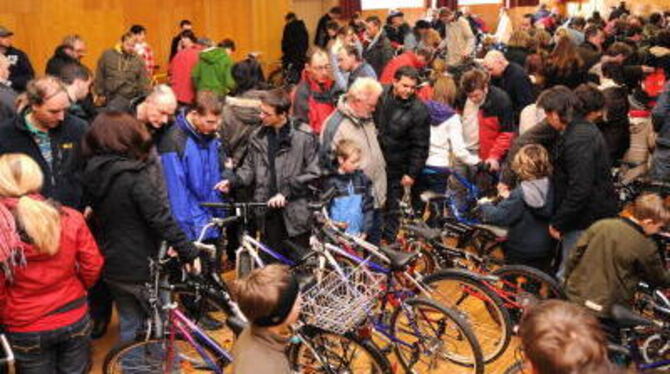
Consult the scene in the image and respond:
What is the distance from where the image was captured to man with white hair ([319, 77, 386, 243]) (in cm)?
409

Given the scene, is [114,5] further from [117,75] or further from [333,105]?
[333,105]

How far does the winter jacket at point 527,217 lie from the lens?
12.4 feet

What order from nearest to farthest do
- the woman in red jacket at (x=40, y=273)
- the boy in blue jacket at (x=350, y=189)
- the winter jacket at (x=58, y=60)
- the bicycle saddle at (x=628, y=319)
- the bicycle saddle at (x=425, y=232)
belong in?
the woman in red jacket at (x=40, y=273) → the bicycle saddle at (x=628, y=319) → the bicycle saddle at (x=425, y=232) → the boy in blue jacket at (x=350, y=189) → the winter jacket at (x=58, y=60)

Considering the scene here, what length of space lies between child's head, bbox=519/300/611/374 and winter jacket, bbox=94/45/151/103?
6.14 meters

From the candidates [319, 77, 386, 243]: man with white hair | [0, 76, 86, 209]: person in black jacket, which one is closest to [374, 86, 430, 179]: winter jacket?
[319, 77, 386, 243]: man with white hair

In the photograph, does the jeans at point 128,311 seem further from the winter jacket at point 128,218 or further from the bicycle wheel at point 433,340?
the bicycle wheel at point 433,340

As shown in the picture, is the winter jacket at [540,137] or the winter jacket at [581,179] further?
the winter jacket at [540,137]

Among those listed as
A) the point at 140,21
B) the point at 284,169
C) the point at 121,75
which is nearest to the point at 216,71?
the point at 121,75

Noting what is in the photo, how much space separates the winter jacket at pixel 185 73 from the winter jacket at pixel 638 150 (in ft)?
16.3

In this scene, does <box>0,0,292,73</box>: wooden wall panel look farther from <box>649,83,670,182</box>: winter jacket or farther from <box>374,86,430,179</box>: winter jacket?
<box>649,83,670,182</box>: winter jacket

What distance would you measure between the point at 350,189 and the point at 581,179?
4.19ft

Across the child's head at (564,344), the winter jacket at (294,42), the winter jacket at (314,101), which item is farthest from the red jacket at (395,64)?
the child's head at (564,344)

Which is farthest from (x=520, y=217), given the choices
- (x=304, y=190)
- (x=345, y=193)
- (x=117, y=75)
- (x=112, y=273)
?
(x=117, y=75)

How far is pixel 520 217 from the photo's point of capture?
3852 millimetres
